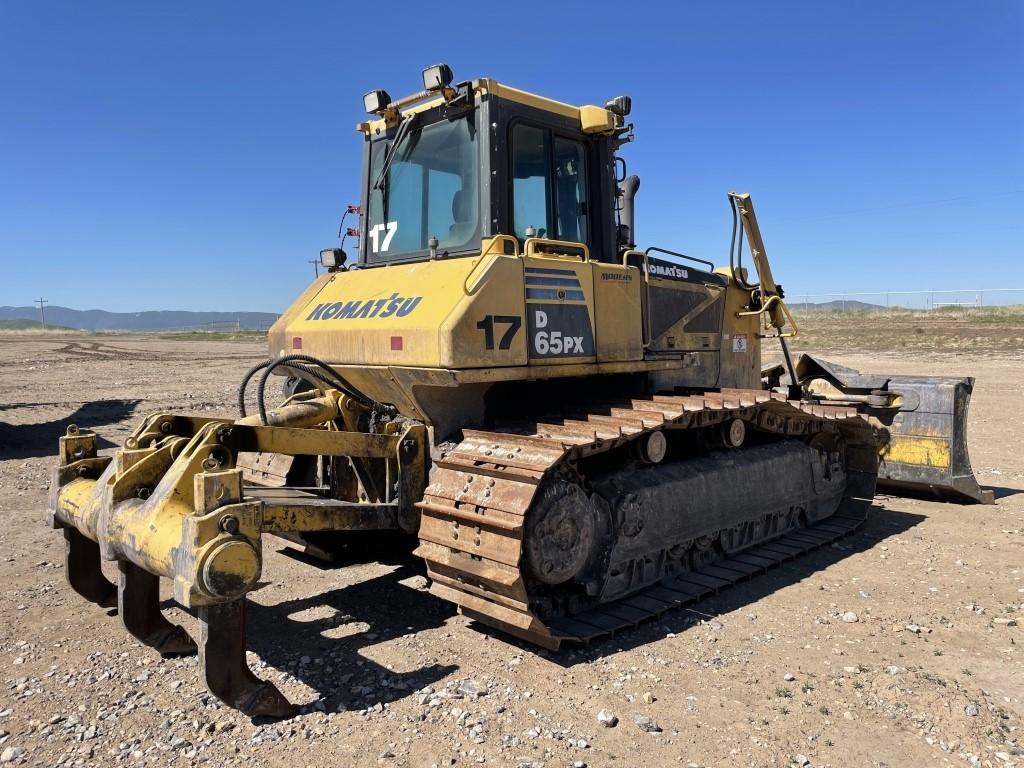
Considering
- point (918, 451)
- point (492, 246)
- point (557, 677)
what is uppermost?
point (492, 246)

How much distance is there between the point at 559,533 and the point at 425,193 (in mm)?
2773

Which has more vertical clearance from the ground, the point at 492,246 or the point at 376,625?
the point at 492,246

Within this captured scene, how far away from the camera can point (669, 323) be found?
658 centimetres

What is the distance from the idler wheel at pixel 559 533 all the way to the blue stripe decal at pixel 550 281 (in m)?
1.32

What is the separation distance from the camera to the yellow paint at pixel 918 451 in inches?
335

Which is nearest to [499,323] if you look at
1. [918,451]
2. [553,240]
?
[553,240]

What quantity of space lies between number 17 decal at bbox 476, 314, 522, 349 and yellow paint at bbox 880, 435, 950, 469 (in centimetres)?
507

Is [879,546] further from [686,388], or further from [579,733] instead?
[579,733]

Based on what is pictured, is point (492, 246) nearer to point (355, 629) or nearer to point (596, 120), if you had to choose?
point (596, 120)

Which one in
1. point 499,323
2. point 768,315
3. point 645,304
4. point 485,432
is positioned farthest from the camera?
point 768,315

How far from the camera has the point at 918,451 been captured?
8727 mm

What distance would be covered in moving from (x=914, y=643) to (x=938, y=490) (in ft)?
13.9

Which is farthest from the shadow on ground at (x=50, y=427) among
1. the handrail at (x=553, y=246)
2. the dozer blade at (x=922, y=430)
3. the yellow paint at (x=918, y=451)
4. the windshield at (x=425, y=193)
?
the yellow paint at (x=918, y=451)

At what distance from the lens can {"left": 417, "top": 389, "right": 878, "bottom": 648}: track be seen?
4.54m
